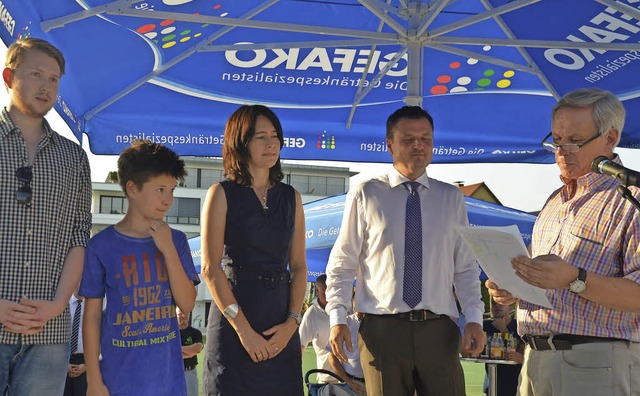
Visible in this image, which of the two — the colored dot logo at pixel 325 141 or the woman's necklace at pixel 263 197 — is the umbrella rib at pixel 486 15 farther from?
the woman's necklace at pixel 263 197

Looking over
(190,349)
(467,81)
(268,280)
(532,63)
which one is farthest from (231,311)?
(467,81)

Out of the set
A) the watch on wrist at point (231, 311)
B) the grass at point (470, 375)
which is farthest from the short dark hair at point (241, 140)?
the grass at point (470, 375)

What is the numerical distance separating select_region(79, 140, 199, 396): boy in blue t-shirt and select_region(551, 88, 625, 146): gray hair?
75.8 inches

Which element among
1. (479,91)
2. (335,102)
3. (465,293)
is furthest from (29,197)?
(479,91)

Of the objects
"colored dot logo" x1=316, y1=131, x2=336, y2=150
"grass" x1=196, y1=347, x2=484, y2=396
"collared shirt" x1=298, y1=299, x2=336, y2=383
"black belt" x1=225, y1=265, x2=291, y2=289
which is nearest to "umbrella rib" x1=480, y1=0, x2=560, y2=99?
"colored dot logo" x1=316, y1=131, x2=336, y2=150

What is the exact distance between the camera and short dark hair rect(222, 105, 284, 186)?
4.32m

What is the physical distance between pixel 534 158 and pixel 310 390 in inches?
147

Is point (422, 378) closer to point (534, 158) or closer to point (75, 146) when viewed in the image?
point (75, 146)

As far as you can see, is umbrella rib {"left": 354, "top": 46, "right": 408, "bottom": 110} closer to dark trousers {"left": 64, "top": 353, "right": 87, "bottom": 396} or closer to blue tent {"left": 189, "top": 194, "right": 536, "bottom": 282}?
blue tent {"left": 189, "top": 194, "right": 536, "bottom": 282}

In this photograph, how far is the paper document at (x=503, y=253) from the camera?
342 cm

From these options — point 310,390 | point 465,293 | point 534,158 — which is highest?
point 534,158

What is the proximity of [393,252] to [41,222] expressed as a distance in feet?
6.12

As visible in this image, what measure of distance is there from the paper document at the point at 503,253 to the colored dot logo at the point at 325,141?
5059 millimetres

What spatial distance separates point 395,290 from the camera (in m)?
4.48
